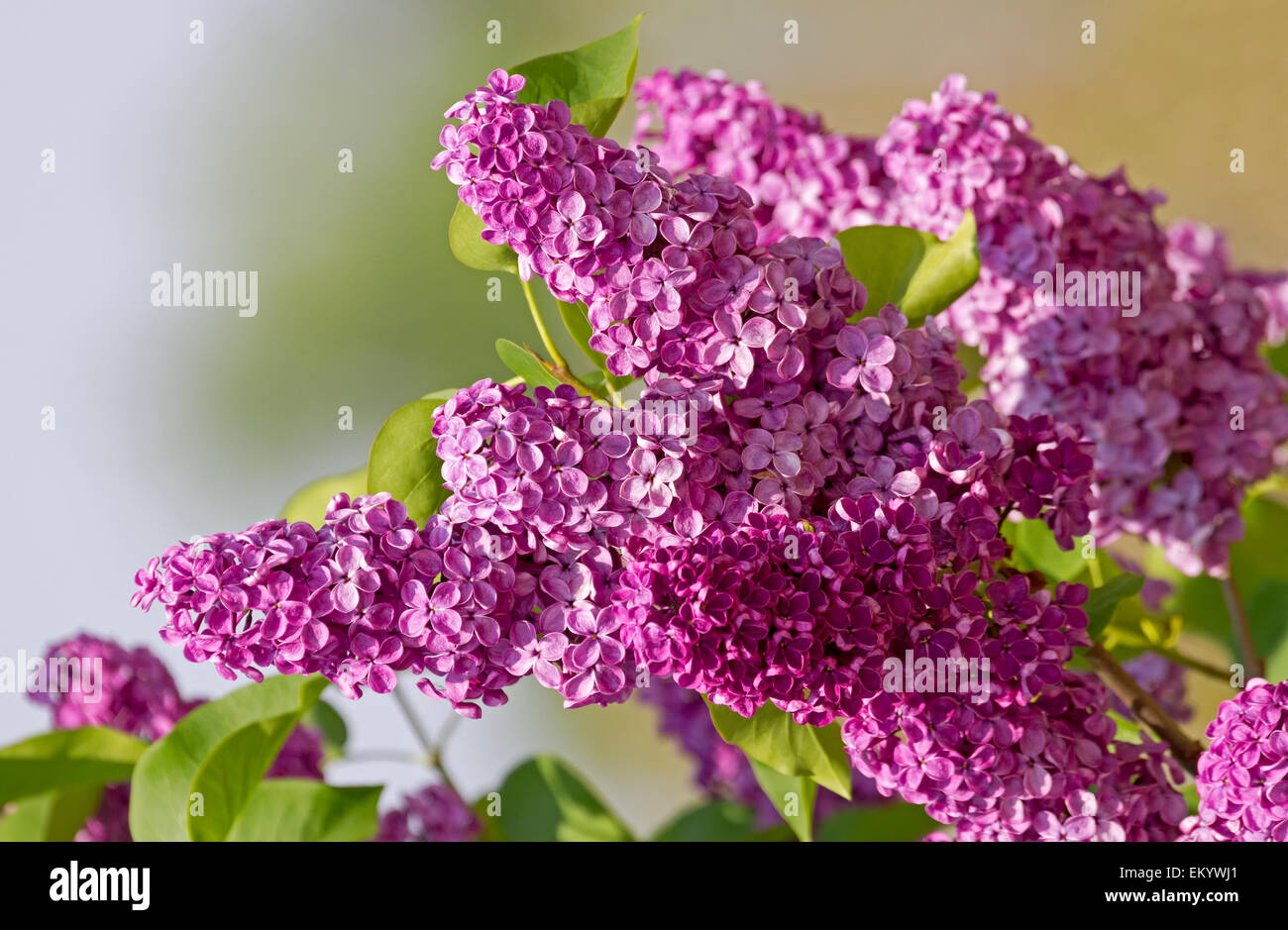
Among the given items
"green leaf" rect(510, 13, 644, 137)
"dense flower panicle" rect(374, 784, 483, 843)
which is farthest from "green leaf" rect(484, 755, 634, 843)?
"green leaf" rect(510, 13, 644, 137)

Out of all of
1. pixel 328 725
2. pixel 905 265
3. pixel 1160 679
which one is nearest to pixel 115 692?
pixel 328 725

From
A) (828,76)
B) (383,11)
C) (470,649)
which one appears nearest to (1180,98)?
(828,76)

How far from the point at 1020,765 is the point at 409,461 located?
22cm

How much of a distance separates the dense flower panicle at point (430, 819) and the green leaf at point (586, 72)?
1.30 feet

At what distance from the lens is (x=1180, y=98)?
4.81 feet

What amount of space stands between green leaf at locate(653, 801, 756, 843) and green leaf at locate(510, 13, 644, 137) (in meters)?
0.42

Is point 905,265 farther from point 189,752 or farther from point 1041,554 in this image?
point 189,752

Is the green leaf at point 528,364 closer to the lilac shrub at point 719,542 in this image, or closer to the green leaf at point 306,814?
the lilac shrub at point 719,542

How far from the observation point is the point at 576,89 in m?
0.40

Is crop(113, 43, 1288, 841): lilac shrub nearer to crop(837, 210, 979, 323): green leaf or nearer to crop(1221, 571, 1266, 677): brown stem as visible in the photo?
crop(837, 210, 979, 323): green leaf

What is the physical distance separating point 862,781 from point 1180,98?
1164mm

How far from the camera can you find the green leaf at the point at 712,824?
66cm

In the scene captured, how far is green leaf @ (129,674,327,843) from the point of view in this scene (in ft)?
1.47
